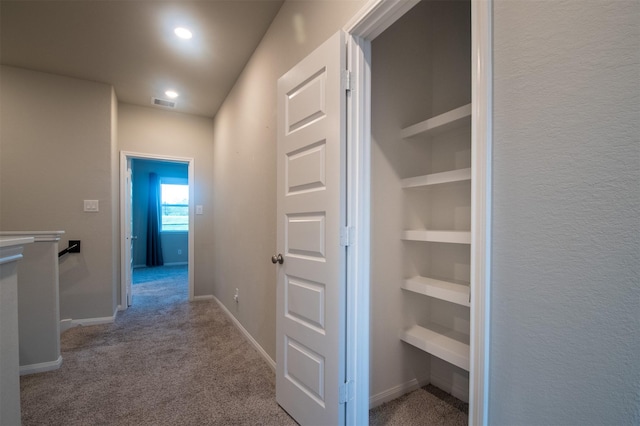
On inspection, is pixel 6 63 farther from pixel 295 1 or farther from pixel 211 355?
pixel 211 355

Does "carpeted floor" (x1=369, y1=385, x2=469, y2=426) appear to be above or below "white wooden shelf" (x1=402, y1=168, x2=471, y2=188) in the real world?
below

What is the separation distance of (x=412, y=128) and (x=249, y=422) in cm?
203

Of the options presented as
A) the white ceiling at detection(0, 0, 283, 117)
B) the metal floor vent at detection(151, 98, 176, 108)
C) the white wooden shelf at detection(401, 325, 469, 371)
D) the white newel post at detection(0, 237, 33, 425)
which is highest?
the white ceiling at detection(0, 0, 283, 117)

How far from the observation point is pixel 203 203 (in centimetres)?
440

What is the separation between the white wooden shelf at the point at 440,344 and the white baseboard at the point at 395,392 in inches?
13.3

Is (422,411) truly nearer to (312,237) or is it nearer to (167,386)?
(312,237)

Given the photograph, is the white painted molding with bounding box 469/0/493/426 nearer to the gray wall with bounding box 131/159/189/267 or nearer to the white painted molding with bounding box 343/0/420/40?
the white painted molding with bounding box 343/0/420/40

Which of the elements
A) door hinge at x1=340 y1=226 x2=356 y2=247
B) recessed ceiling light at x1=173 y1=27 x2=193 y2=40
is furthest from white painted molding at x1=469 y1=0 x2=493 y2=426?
recessed ceiling light at x1=173 y1=27 x2=193 y2=40

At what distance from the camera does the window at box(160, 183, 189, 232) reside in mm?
7403

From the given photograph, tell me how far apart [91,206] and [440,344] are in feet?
12.5

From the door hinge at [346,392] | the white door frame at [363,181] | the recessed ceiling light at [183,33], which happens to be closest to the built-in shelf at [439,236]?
the white door frame at [363,181]

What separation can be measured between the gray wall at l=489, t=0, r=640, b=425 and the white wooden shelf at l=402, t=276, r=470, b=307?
711mm

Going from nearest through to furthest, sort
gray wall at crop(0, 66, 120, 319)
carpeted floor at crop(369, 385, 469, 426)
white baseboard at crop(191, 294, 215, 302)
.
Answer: carpeted floor at crop(369, 385, 469, 426)
gray wall at crop(0, 66, 120, 319)
white baseboard at crop(191, 294, 215, 302)

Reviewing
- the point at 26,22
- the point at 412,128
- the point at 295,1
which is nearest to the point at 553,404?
the point at 412,128
